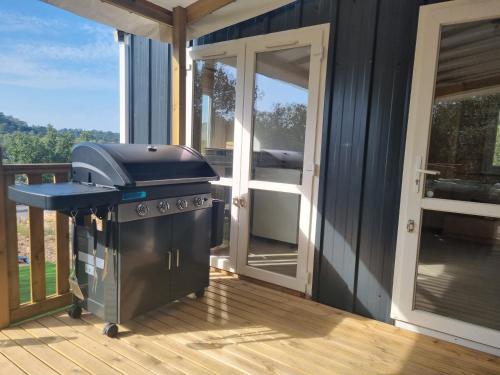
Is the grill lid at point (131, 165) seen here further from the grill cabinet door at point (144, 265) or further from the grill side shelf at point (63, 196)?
the grill cabinet door at point (144, 265)

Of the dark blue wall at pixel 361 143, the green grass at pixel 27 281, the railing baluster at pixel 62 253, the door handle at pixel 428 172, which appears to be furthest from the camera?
the green grass at pixel 27 281

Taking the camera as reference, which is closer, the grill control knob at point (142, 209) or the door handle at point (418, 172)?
the grill control knob at point (142, 209)

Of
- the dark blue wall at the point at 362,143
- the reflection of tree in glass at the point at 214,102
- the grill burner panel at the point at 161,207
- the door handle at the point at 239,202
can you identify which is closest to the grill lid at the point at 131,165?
the grill burner panel at the point at 161,207

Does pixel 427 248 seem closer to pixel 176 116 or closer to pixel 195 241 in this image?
pixel 195 241

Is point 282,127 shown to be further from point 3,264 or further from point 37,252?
point 3,264

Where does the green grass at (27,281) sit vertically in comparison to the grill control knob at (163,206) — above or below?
below

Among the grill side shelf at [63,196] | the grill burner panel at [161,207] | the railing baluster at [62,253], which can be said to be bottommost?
the railing baluster at [62,253]

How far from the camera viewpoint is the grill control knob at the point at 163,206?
7.33ft

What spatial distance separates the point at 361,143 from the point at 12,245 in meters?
2.51

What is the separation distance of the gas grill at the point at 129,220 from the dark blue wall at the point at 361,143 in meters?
1.07

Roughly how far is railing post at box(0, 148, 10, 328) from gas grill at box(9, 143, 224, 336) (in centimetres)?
25

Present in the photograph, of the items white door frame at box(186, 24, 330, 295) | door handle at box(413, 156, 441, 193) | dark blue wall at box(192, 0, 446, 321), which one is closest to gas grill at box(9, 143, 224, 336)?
white door frame at box(186, 24, 330, 295)

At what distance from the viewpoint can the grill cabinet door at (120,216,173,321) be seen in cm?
209

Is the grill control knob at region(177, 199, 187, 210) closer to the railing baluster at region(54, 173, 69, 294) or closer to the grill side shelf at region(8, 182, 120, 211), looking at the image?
the grill side shelf at region(8, 182, 120, 211)
